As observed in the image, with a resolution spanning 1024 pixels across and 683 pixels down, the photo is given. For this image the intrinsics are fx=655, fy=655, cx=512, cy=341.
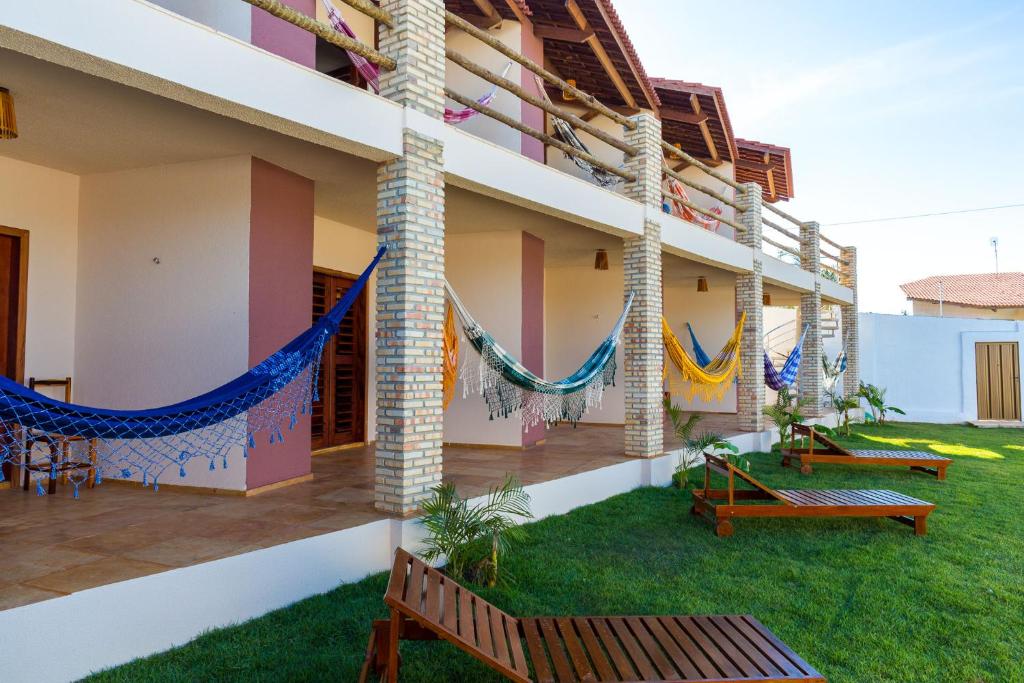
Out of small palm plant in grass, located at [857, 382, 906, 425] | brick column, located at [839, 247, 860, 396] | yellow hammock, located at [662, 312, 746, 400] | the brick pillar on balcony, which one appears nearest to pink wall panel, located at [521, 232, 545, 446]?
yellow hammock, located at [662, 312, 746, 400]

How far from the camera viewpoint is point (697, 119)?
1042cm

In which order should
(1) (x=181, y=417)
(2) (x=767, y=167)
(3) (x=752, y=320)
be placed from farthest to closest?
(2) (x=767, y=167) < (3) (x=752, y=320) < (1) (x=181, y=417)

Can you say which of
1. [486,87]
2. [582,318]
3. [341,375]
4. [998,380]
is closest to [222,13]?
[486,87]

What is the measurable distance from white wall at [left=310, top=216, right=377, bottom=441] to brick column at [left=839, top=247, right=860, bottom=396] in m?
9.84

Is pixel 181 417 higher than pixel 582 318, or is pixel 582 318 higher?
pixel 582 318

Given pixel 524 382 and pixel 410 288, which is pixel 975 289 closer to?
pixel 524 382

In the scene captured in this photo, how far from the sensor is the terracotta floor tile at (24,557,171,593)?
2.58m

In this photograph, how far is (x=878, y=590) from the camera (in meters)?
3.61

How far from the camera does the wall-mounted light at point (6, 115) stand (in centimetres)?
335

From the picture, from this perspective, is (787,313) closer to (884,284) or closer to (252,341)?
(252,341)

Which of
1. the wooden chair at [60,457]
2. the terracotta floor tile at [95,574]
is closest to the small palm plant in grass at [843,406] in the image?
the wooden chair at [60,457]

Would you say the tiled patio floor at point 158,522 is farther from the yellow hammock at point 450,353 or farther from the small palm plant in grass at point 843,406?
the small palm plant in grass at point 843,406

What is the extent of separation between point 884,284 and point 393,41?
127ft

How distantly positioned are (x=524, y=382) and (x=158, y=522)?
246 centimetres
